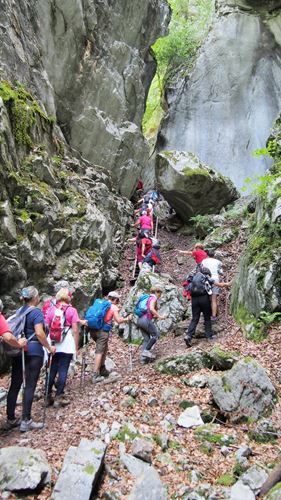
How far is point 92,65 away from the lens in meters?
19.0

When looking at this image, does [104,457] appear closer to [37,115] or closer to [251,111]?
[37,115]

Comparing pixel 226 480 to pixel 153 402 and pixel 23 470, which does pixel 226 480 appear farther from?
pixel 23 470

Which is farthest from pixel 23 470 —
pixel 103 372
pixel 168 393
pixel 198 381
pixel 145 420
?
pixel 103 372

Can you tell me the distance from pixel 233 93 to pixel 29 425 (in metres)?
23.4

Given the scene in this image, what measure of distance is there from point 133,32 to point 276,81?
8892mm

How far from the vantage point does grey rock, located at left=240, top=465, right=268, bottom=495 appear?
481cm

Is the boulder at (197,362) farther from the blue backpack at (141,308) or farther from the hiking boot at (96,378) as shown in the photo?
the blue backpack at (141,308)

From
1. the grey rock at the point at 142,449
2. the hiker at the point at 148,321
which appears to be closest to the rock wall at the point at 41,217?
the hiker at the point at 148,321

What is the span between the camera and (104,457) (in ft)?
16.7

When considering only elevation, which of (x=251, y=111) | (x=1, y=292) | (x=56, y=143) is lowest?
(x=1, y=292)

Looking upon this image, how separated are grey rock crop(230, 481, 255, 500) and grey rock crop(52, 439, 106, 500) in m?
1.48

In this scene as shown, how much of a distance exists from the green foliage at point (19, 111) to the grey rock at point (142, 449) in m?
8.86

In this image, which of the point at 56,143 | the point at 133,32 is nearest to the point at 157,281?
the point at 56,143

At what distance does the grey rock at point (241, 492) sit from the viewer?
15.2ft
